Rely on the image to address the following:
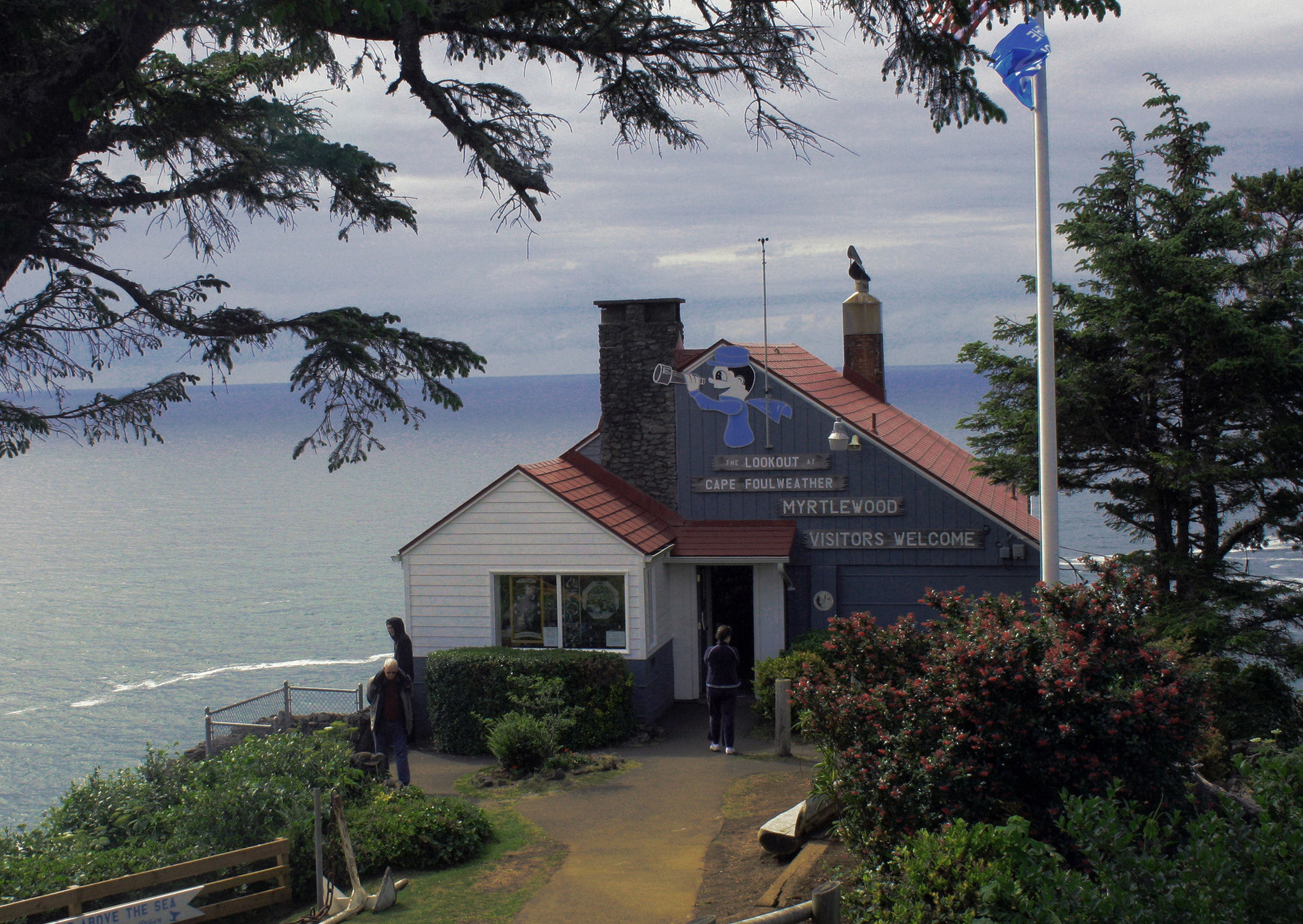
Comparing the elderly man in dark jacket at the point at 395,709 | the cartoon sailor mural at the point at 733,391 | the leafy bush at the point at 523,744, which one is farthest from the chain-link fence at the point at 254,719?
the cartoon sailor mural at the point at 733,391

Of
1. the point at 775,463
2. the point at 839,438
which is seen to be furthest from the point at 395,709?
the point at 839,438

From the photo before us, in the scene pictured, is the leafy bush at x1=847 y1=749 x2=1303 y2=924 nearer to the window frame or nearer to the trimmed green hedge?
the trimmed green hedge

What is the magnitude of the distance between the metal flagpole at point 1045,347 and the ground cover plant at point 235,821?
6.75m

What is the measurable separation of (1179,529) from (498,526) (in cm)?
1010

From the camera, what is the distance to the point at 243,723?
16812 mm

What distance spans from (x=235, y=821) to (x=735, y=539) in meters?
10.1

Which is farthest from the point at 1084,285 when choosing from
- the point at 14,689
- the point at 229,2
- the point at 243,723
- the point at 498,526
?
the point at 14,689

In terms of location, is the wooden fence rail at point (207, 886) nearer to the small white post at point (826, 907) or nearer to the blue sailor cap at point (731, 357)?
the small white post at point (826, 907)

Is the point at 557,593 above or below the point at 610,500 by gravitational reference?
below

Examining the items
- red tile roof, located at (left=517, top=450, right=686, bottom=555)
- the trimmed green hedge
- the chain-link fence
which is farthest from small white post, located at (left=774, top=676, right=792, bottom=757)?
the chain-link fence

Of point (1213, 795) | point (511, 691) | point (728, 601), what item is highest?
point (728, 601)

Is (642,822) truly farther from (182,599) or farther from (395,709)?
(182,599)

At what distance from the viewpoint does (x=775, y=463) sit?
1952 cm

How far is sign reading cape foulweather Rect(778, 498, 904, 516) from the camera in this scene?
19.0 m
